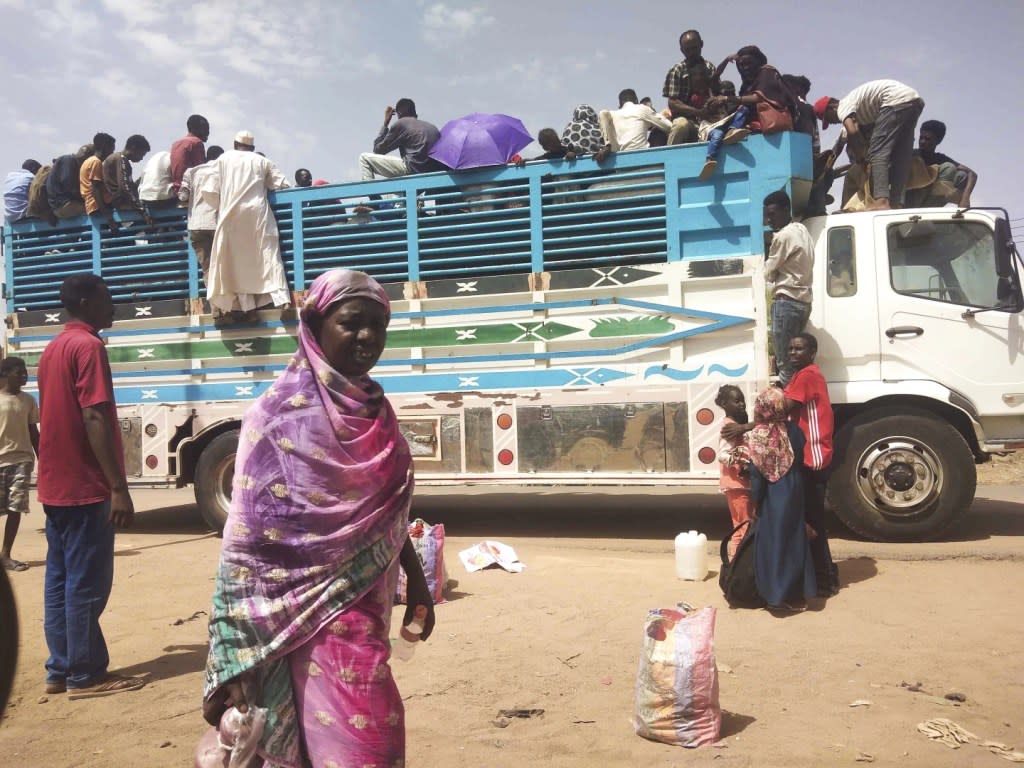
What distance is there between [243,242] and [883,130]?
510 centimetres

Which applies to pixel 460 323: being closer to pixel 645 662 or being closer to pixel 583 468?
pixel 583 468

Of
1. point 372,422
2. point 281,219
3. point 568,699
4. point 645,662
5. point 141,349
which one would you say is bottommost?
point 568,699

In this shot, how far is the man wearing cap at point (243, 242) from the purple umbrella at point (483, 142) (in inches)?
61.2

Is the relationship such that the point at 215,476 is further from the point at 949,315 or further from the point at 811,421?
the point at 949,315

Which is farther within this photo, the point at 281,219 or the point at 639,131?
the point at 281,219

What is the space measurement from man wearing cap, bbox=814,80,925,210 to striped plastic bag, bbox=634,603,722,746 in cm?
455

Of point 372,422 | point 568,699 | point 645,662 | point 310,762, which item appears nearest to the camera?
point 310,762

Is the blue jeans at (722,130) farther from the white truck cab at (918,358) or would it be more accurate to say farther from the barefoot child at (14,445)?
the barefoot child at (14,445)

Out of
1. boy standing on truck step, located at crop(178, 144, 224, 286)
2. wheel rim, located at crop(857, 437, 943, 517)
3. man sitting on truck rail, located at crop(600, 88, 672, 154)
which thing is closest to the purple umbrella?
man sitting on truck rail, located at crop(600, 88, 672, 154)

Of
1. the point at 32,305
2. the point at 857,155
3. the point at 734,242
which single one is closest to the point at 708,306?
the point at 734,242

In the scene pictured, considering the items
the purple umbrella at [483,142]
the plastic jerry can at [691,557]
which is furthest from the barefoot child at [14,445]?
the plastic jerry can at [691,557]

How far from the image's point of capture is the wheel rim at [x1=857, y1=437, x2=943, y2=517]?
5.86 metres

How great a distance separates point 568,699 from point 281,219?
5116mm

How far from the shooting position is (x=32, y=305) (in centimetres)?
789
